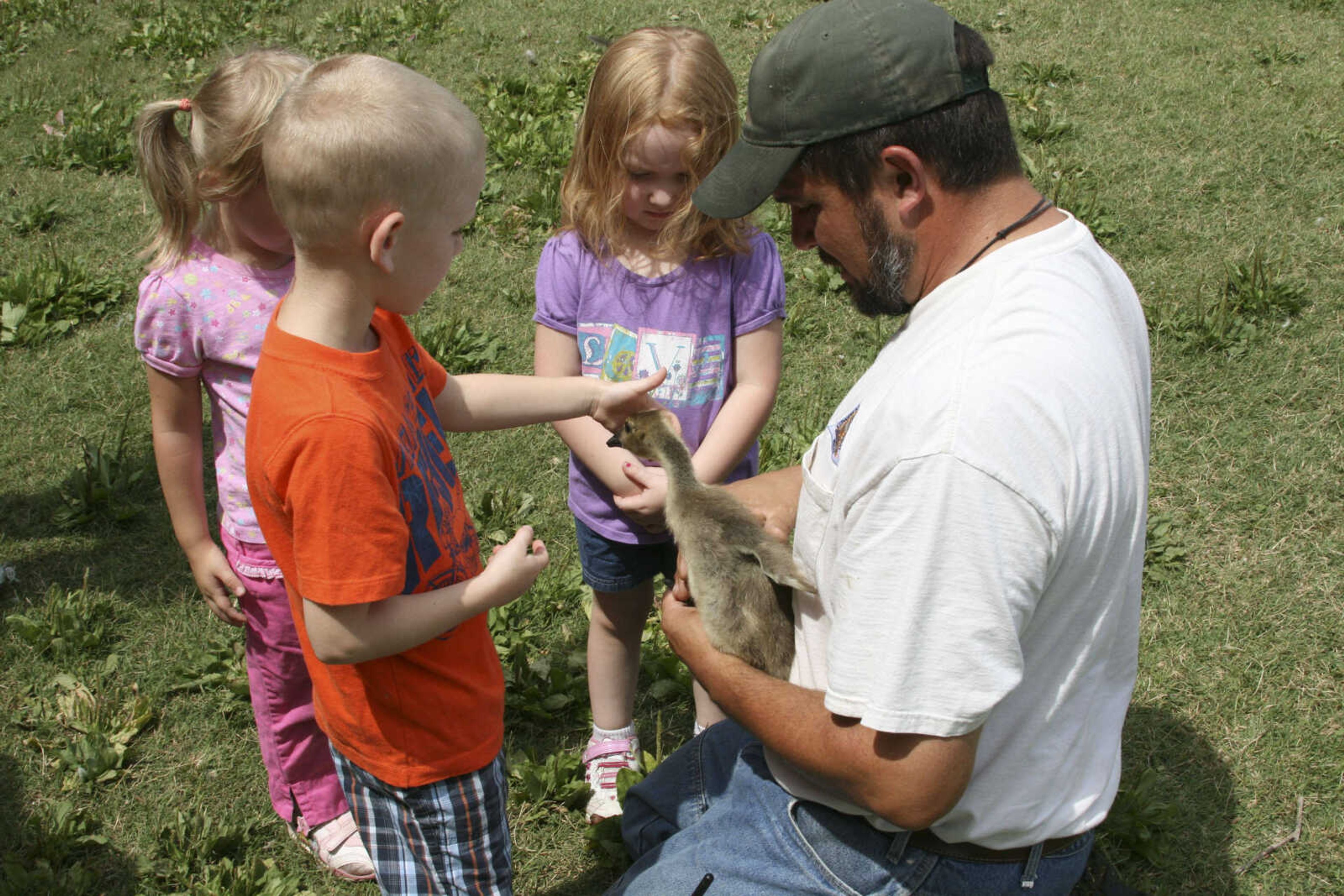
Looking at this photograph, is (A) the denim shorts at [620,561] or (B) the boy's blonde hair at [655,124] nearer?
(B) the boy's blonde hair at [655,124]

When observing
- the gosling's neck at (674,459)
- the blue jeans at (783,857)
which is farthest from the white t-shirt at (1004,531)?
the gosling's neck at (674,459)

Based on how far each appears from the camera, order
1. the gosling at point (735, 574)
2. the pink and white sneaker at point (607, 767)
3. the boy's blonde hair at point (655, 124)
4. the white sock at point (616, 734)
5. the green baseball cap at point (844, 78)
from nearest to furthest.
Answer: the green baseball cap at point (844, 78) < the gosling at point (735, 574) < the boy's blonde hair at point (655, 124) < the pink and white sneaker at point (607, 767) < the white sock at point (616, 734)

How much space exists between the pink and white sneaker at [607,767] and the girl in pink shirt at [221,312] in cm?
118

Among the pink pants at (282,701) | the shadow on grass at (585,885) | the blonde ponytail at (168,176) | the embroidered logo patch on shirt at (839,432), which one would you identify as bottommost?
the shadow on grass at (585,885)

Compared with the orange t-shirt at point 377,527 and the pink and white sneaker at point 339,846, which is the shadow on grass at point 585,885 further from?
the orange t-shirt at point 377,527

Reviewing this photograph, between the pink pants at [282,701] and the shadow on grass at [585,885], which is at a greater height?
the pink pants at [282,701]

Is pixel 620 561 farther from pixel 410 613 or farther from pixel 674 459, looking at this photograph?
pixel 410 613

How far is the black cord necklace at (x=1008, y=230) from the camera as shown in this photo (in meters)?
2.53

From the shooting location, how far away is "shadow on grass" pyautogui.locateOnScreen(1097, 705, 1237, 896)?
3.88 m

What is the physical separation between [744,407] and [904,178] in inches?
A: 58.3

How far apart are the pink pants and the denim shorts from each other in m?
1.11

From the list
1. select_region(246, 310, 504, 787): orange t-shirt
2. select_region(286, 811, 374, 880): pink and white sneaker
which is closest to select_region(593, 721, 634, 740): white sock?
select_region(286, 811, 374, 880): pink and white sneaker

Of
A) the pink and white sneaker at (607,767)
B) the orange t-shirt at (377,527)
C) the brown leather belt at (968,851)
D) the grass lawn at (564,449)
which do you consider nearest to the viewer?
the orange t-shirt at (377,527)

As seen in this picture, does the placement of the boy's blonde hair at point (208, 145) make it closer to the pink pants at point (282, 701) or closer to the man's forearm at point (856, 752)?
the pink pants at point (282, 701)
